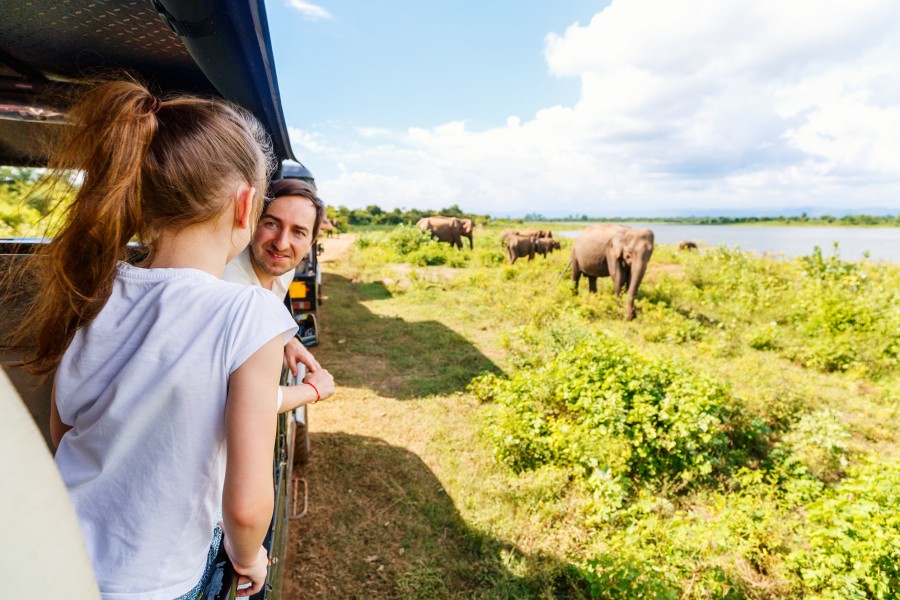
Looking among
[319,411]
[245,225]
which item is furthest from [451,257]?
[245,225]

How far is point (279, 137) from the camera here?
3010 mm

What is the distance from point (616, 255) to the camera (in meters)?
9.15

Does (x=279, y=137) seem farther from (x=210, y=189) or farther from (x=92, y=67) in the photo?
(x=210, y=189)

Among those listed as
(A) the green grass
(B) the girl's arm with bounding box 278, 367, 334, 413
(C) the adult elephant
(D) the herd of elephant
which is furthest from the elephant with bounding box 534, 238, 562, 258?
(B) the girl's arm with bounding box 278, 367, 334, 413

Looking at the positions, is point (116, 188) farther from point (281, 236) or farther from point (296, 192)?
point (296, 192)

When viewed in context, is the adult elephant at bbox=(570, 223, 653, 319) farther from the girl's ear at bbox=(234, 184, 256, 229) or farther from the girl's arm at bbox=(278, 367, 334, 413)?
the girl's ear at bbox=(234, 184, 256, 229)

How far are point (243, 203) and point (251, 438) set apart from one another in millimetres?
513

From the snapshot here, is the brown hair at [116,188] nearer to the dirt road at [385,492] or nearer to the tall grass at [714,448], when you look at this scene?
the dirt road at [385,492]

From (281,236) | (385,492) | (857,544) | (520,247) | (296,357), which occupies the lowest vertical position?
(385,492)

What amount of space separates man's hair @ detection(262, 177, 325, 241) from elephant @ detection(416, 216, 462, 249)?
18.2m

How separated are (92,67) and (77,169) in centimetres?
151


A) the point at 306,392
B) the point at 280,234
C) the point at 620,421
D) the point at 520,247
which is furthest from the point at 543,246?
the point at 306,392

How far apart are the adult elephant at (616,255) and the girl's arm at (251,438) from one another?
8.22m

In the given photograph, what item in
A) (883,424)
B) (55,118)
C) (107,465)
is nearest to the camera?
(107,465)
